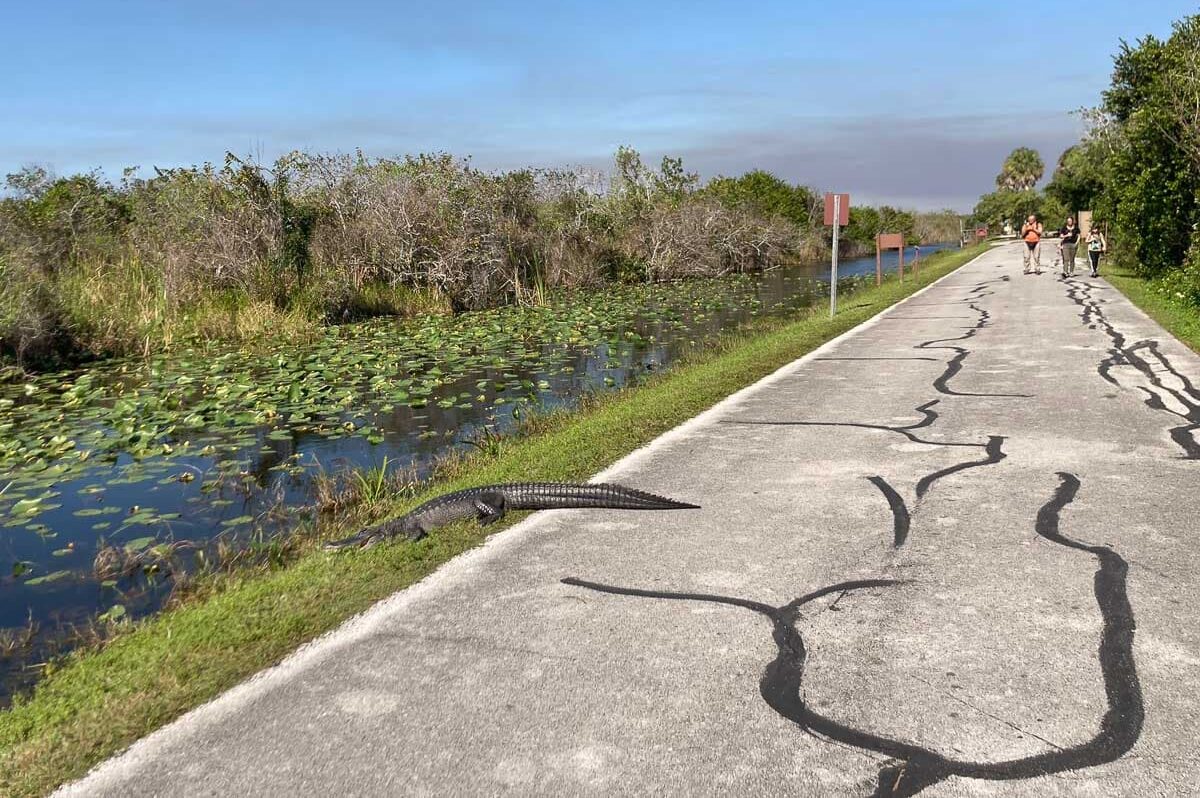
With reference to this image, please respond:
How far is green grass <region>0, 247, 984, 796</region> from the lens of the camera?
3.34 meters

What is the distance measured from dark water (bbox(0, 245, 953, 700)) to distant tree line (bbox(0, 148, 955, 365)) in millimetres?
1541

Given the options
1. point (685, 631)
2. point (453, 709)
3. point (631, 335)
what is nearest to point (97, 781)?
point (453, 709)

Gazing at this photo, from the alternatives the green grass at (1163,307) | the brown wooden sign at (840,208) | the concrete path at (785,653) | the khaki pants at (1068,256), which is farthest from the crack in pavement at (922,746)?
the khaki pants at (1068,256)

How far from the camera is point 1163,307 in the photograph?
54.6ft

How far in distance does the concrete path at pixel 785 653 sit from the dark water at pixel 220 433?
224cm

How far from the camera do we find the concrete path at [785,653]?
302 cm

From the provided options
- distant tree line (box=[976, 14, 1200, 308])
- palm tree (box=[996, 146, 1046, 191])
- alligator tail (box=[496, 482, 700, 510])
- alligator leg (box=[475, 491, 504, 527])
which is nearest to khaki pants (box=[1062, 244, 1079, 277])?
distant tree line (box=[976, 14, 1200, 308])

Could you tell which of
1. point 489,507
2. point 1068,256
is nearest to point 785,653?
point 489,507

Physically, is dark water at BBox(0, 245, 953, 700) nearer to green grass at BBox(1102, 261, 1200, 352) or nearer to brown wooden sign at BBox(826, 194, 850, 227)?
brown wooden sign at BBox(826, 194, 850, 227)

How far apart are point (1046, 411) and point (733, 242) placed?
3441cm

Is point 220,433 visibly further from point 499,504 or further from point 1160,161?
point 1160,161

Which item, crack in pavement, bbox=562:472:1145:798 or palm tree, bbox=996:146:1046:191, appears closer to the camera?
crack in pavement, bbox=562:472:1145:798

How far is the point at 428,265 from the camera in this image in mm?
24375

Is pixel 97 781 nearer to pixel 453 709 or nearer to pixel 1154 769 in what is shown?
pixel 453 709
